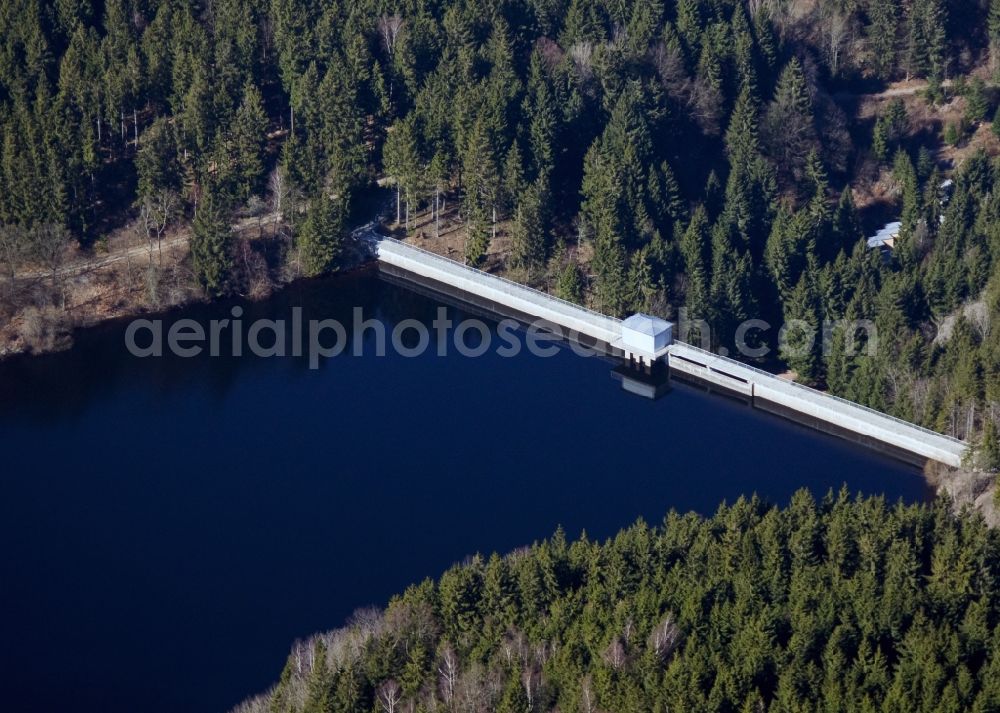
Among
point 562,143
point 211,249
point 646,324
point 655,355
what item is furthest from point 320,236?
point 655,355

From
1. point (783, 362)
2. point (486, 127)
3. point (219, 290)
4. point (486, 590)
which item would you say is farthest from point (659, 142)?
point (486, 590)

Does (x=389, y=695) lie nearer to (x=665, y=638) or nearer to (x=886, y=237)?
(x=665, y=638)

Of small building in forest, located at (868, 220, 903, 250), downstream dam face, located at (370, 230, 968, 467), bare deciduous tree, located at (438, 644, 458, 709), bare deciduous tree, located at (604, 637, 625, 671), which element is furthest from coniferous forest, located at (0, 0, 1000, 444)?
bare deciduous tree, located at (438, 644, 458, 709)

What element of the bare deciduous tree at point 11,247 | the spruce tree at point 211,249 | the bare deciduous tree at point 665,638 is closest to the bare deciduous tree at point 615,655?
the bare deciduous tree at point 665,638

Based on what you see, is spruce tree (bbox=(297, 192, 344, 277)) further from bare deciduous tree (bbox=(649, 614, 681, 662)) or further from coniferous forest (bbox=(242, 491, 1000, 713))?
bare deciduous tree (bbox=(649, 614, 681, 662))

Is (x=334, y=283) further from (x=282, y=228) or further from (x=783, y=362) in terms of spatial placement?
(x=783, y=362)

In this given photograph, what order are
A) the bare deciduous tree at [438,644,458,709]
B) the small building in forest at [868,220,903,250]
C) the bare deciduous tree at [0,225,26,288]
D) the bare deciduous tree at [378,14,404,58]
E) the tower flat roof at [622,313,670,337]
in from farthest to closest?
1. the bare deciduous tree at [378,14,404,58]
2. the small building in forest at [868,220,903,250]
3. the bare deciduous tree at [0,225,26,288]
4. the tower flat roof at [622,313,670,337]
5. the bare deciduous tree at [438,644,458,709]
